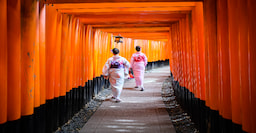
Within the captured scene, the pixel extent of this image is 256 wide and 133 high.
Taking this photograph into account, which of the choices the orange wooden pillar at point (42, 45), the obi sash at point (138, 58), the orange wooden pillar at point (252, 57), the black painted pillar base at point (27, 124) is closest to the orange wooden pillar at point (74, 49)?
the orange wooden pillar at point (42, 45)

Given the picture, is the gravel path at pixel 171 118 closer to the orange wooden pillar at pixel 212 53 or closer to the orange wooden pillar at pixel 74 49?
the orange wooden pillar at pixel 74 49

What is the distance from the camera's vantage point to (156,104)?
6176mm

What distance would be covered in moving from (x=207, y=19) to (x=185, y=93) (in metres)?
2.71

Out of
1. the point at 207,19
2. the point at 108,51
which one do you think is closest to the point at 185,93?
the point at 207,19

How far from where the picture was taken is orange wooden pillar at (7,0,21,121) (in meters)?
2.23

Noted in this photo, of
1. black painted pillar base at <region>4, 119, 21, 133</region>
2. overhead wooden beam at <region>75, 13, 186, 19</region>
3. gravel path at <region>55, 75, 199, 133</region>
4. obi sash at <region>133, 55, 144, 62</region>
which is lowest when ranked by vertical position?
gravel path at <region>55, 75, 199, 133</region>

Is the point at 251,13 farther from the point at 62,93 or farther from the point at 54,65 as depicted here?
the point at 62,93

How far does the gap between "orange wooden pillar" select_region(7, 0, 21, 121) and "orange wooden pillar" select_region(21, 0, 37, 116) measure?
17 cm

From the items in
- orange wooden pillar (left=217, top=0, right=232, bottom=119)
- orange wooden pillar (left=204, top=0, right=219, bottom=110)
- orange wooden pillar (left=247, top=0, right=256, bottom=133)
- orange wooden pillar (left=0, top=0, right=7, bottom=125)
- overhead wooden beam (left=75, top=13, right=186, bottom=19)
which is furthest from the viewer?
overhead wooden beam (left=75, top=13, right=186, bottom=19)

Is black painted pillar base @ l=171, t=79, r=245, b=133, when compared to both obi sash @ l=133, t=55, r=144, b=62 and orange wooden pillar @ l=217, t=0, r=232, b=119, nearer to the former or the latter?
orange wooden pillar @ l=217, t=0, r=232, b=119

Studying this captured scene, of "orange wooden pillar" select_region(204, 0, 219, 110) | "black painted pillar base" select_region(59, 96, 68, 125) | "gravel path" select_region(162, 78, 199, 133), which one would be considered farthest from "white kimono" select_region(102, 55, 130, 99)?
"orange wooden pillar" select_region(204, 0, 219, 110)

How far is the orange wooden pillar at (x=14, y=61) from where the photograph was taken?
2230mm

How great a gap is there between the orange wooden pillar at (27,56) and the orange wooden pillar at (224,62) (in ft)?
7.74

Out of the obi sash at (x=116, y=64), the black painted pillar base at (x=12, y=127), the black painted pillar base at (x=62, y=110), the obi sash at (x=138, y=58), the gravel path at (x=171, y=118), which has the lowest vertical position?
the gravel path at (x=171, y=118)
